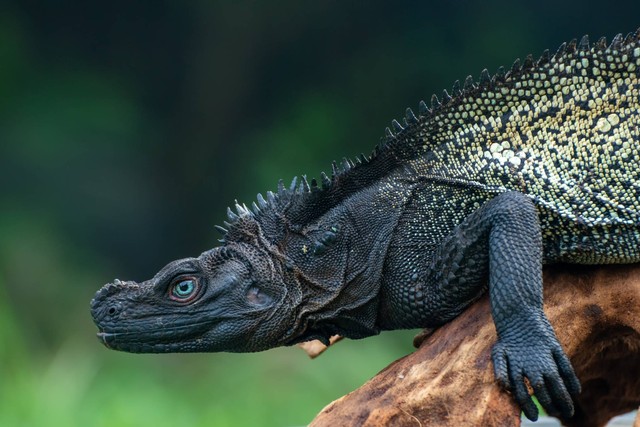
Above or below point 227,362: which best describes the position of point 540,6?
above

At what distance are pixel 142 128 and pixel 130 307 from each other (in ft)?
20.6

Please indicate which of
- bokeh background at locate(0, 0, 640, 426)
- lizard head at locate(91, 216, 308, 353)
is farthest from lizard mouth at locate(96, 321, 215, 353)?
bokeh background at locate(0, 0, 640, 426)

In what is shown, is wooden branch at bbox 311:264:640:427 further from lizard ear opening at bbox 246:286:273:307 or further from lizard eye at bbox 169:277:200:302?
lizard eye at bbox 169:277:200:302

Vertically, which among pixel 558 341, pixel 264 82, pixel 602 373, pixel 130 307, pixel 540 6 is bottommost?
pixel 602 373

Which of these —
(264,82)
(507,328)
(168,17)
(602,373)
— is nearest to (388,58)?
(264,82)

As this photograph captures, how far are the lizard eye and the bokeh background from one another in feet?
16.5

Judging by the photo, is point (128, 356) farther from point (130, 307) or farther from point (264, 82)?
point (130, 307)

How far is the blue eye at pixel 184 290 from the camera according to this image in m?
4.27

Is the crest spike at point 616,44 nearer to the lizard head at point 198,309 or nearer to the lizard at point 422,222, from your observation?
the lizard at point 422,222

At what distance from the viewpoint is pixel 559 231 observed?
4.11 m

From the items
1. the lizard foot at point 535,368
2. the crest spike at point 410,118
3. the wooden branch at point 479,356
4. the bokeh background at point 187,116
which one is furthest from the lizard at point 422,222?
the bokeh background at point 187,116

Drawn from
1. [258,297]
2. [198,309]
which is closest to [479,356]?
[258,297]

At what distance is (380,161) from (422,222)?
0.43 m

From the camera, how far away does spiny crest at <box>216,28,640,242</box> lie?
4.35 metres
